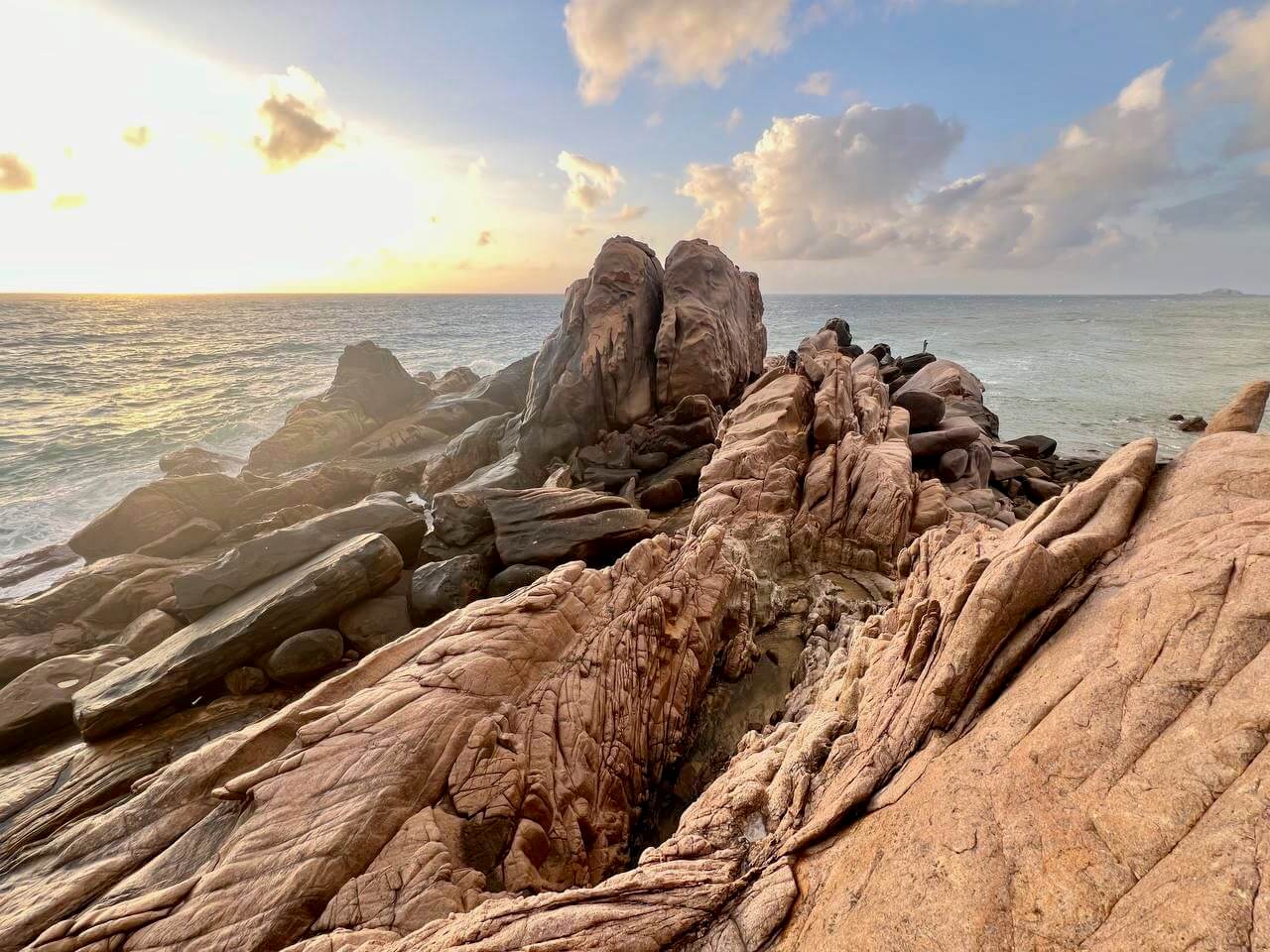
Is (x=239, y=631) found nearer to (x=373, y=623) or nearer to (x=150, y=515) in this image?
(x=373, y=623)

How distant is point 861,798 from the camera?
5.14 meters

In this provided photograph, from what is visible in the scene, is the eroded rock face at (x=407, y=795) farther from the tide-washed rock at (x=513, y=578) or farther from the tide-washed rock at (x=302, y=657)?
the tide-washed rock at (x=513, y=578)

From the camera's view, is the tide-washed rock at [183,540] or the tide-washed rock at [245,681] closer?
the tide-washed rock at [245,681]

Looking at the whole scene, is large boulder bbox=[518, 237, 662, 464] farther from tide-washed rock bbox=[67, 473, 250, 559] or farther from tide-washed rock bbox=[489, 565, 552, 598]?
tide-washed rock bbox=[67, 473, 250, 559]

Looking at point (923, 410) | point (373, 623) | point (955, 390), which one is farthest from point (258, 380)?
point (955, 390)

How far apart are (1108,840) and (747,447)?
13654 millimetres

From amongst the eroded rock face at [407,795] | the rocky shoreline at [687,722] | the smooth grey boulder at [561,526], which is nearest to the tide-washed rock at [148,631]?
the rocky shoreline at [687,722]

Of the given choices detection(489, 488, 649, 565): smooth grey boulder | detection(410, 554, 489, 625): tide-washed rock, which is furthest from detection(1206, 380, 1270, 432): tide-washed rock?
detection(410, 554, 489, 625): tide-washed rock

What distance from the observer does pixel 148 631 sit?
586 inches

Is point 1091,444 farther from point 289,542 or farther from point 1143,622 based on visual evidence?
point 289,542

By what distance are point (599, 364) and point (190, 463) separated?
981 inches

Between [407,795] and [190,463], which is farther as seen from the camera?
[190,463]

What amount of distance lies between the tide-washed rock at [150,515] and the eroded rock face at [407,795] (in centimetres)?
1666

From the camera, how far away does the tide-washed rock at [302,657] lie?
12773 mm
